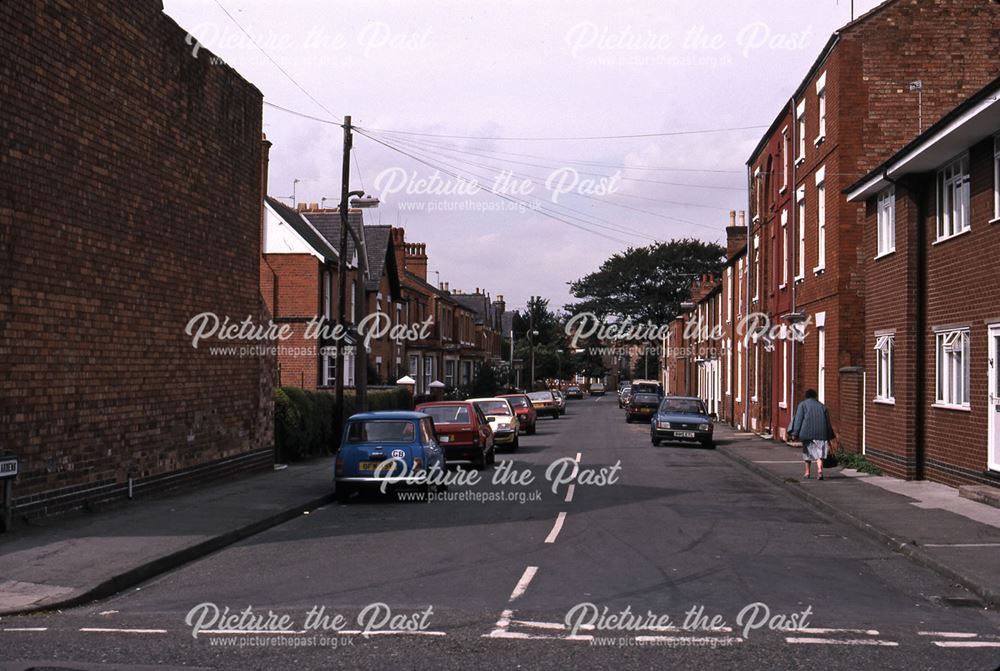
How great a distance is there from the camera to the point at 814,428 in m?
19.5

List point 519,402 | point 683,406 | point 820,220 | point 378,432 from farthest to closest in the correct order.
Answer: point 519,402 < point 683,406 < point 820,220 < point 378,432

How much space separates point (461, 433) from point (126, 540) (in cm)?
1132

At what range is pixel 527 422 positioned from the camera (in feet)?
128

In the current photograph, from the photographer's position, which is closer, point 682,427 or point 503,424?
point 503,424

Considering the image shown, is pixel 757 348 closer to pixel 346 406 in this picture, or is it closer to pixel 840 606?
pixel 346 406

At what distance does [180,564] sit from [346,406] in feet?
56.9

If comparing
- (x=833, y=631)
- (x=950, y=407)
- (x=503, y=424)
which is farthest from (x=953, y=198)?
(x=503, y=424)

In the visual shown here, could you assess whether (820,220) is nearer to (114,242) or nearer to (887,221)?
(887,221)

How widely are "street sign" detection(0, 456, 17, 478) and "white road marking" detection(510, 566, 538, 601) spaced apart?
5.84 meters

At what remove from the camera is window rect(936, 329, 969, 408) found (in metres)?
17.1

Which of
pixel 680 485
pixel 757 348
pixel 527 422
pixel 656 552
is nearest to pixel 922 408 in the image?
pixel 680 485

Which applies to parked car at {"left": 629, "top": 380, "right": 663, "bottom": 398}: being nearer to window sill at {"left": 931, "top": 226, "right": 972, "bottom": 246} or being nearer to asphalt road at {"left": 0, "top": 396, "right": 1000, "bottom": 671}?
window sill at {"left": 931, "top": 226, "right": 972, "bottom": 246}

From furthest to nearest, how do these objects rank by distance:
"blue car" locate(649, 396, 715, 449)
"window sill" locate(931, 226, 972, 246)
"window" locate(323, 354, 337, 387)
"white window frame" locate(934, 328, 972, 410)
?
"window" locate(323, 354, 337, 387) < "blue car" locate(649, 396, 715, 449) < "white window frame" locate(934, 328, 972, 410) < "window sill" locate(931, 226, 972, 246)

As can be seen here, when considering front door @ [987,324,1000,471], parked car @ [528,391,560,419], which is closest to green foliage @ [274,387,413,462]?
front door @ [987,324,1000,471]
